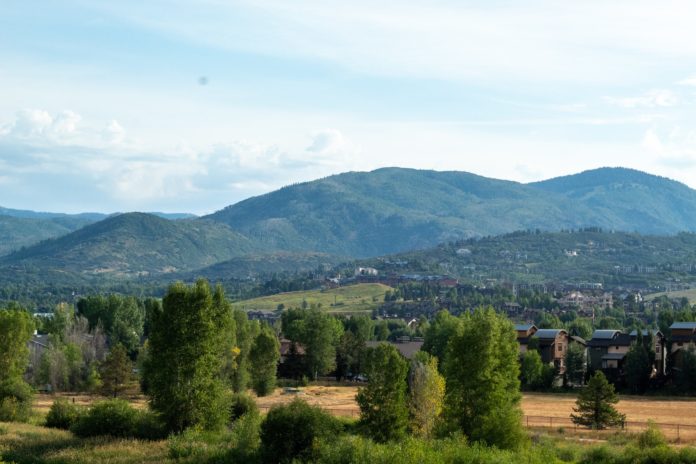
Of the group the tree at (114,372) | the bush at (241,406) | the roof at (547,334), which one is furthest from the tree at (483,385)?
the roof at (547,334)

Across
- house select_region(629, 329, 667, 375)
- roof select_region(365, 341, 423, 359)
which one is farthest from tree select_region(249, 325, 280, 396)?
house select_region(629, 329, 667, 375)

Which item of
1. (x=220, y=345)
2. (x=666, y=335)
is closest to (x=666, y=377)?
(x=666, y=335)

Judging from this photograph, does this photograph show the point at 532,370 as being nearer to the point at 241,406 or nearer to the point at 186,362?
the point at 241,406

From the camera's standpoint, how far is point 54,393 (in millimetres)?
99625

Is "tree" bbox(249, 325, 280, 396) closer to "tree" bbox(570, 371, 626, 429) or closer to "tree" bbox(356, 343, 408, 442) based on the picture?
"tree" bbox(570, 371, 626, 429)

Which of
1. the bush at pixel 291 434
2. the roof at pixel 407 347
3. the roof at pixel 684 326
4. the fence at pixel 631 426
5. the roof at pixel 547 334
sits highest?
the roof at pixel 684 326

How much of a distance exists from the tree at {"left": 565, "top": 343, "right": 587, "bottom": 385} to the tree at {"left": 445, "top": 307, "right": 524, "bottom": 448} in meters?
63.5

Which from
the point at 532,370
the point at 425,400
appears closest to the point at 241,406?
the point at 425,400

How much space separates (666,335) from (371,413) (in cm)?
8064

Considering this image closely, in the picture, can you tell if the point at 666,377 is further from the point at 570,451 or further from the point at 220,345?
the point at 220,345

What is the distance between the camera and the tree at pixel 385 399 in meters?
57.9

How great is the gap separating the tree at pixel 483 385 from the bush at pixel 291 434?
369 inches

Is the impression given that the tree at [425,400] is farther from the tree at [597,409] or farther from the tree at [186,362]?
the tree at [597,409]

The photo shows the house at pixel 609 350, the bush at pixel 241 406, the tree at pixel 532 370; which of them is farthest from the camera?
the house at pixel 609 350
